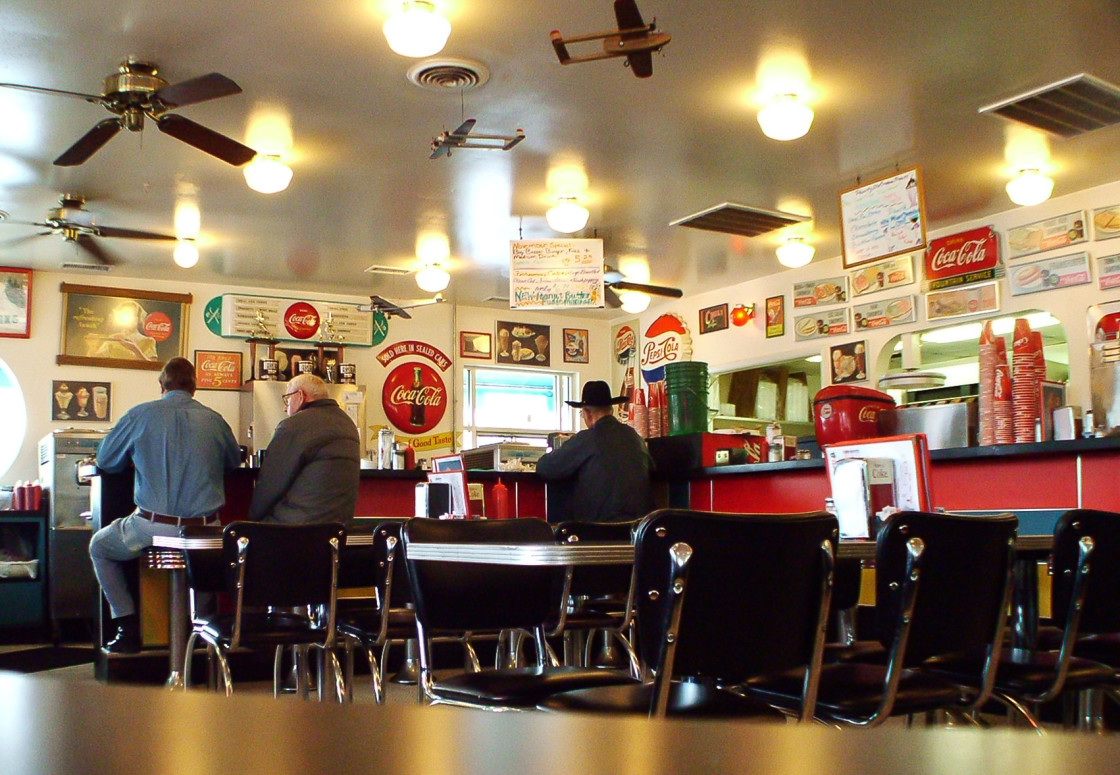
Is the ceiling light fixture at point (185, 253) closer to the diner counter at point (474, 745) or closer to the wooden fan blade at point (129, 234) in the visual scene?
the wooden fan blade at point (129, 234)

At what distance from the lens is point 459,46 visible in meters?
5.06

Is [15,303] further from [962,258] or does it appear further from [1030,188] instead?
[1030,188]

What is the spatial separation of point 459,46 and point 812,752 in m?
5.16

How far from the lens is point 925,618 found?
7.40ft

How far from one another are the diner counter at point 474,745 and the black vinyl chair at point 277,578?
334cm

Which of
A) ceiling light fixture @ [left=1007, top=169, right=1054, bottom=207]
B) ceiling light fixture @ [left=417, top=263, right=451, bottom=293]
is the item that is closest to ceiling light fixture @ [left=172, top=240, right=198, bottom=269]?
ceiling light fixture @ [left=417, top=263, right=451, bottom=293]

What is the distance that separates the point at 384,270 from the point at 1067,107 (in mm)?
5654

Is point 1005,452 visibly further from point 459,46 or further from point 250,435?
point 250,435

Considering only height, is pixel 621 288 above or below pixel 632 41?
below

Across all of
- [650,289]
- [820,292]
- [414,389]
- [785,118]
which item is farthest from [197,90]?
[414,389]

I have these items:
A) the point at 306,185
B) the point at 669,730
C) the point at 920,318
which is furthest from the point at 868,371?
the point at 669,730

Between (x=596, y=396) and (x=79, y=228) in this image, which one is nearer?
(x=596, y=396)

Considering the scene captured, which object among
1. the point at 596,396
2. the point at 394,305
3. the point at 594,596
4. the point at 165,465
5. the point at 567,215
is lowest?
the point at 594,596

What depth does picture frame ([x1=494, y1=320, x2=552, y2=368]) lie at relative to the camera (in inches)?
440
